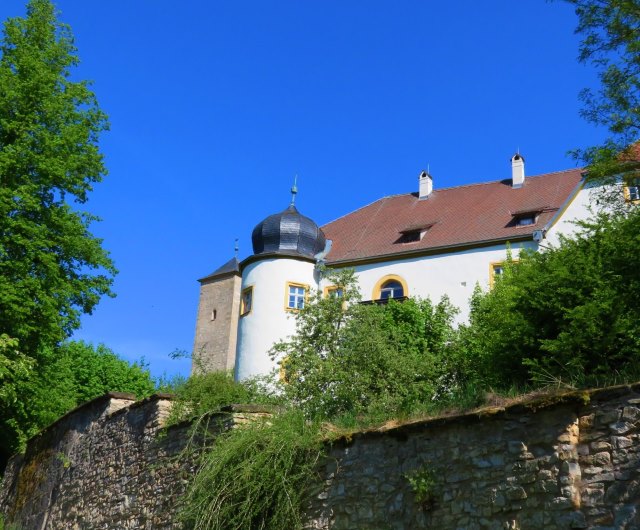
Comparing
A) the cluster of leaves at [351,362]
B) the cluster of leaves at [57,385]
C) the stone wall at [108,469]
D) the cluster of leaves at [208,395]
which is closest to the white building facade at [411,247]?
the cluster of leaves at [57,385]

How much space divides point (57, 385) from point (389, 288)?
12.1m

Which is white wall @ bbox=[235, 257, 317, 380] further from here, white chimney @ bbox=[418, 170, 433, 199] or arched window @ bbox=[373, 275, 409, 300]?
white chimney @ bbox=[418, 170, 433, 199]

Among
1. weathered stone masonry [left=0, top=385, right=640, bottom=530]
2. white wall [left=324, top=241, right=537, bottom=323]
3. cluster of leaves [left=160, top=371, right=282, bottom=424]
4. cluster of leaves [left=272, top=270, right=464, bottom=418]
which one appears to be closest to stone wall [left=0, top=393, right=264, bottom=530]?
weathered stone masonry [left=0, top=385, right=640, bottom=530]

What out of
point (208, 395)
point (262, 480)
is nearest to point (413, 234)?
point (208, 395)

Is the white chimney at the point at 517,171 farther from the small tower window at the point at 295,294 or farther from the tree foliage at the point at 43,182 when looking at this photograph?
the tree foliage at the point at 43,182

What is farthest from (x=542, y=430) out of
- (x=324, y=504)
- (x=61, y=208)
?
(x=61, y=208)

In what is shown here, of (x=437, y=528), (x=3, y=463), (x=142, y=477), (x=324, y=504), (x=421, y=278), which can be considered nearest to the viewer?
(x=437, y=528)

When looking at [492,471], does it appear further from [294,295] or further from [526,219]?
[294,295]

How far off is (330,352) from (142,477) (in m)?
7.41

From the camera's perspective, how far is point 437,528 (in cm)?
858

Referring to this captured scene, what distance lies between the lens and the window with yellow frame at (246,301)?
31.4 m

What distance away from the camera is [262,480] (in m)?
10.1

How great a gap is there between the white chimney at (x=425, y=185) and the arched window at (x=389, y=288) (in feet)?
20.1

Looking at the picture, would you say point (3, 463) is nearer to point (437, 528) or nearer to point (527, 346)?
point (527, 346)
